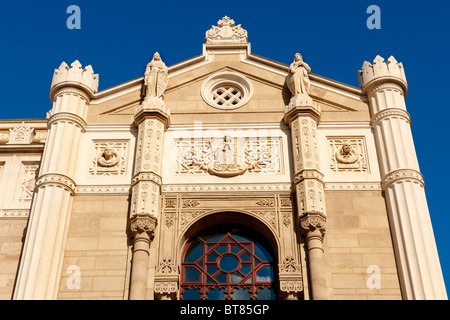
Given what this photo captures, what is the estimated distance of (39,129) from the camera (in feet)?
84.1

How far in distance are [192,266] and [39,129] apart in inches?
335

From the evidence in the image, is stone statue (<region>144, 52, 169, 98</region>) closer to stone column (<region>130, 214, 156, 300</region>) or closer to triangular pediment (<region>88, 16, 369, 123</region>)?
triangular pediment (<region>88, 16, 369, 123</region>)

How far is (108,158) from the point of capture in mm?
22703

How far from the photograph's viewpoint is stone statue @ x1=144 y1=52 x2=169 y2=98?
23859 millimetres

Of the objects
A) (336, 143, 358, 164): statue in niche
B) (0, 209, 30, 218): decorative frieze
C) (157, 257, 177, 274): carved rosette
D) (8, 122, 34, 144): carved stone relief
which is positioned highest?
(8, 122, 34, 144): carved stone relief

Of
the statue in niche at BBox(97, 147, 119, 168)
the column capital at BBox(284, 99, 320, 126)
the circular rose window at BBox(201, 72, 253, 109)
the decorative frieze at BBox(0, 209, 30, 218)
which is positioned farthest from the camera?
the circular rose window at BBox(201, 72, 253, 109)

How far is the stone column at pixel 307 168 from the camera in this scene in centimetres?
1948

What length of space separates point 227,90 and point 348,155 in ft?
16.2

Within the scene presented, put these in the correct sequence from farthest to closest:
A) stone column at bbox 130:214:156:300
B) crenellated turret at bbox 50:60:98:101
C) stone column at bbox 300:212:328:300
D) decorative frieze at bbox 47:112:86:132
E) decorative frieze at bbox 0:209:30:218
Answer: crenellated turret at bbox 50:60:98:101 < decorative frieze at bbox 47:112:86:132 < decorative frieze at bbox 0:209:30:218 < stone column at bbox 130:214:156:300 < stone column at bbox 300:212:328:300

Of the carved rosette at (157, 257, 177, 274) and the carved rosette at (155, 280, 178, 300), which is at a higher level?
the carved rosette at (157, 257, 177, 274)

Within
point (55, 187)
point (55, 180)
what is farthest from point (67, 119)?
point (55, 187)

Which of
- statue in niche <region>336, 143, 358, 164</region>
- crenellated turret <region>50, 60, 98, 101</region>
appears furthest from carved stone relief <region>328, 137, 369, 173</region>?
crenellated turret <region>50, 60, 98, 101</region>

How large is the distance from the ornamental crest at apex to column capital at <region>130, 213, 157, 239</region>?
27.0ft
